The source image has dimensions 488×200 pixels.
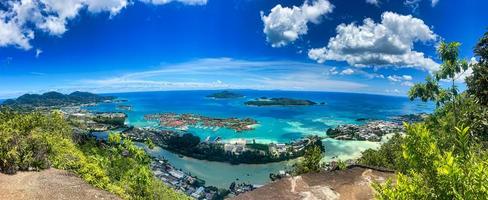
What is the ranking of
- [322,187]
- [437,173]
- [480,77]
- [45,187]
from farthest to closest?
[480,77] < [45,187] < [322,187] < [437,173]

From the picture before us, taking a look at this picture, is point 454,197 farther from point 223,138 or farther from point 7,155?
point 223,138

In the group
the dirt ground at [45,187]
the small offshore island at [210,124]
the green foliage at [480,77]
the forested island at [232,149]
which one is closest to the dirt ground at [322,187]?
the dirt ground at [45,187]

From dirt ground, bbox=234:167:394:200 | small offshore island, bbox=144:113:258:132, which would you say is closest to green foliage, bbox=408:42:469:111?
dirt ground, bbox=234:167:394:200

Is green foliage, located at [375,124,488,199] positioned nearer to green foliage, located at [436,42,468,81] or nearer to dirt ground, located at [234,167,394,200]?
dirt ground, located at [234,167,394,200]

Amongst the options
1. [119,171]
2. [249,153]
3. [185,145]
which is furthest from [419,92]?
[185,145]

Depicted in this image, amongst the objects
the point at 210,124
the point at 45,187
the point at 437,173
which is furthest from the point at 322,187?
the point at 210,124

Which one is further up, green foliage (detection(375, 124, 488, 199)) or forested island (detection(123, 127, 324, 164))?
green foliage (detection(375, 124, 488, 199))

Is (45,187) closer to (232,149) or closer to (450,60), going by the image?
(450,60)
